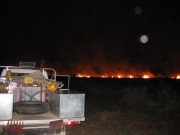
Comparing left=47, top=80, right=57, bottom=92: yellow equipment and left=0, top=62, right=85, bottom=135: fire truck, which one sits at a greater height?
left=47, top=80, right=57, bottom=92: yellow equipment

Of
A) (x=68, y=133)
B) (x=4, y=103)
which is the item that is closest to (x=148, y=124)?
(x=68, y=133)

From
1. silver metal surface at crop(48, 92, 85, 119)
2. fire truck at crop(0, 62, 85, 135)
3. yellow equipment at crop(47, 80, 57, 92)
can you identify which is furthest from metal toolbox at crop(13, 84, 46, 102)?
silver metal surface at crop(48, 92, 85, 119)

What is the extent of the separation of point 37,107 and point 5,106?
0.89 m

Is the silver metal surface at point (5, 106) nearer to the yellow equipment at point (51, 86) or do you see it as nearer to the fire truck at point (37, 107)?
the fire truck at point (37, 107)

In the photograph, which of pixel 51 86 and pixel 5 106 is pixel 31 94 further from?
pixel 5 106

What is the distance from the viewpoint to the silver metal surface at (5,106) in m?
5.05

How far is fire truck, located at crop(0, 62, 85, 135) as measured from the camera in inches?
201

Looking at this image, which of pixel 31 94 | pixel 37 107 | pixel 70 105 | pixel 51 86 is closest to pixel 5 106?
pixel 37 107

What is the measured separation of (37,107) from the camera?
5828 mm

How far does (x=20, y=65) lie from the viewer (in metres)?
7.25

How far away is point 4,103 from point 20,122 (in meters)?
0.49

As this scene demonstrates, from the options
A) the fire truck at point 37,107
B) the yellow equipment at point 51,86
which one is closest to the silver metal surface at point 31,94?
the fire truck at point 37,107

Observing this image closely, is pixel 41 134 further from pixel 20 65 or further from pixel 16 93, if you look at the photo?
pixel 20 65

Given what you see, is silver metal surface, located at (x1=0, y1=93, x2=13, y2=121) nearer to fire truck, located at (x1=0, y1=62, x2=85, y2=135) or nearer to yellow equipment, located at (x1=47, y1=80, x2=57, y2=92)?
fire truck, located at (x1=0, y1=62, x2=85, y2=135)
